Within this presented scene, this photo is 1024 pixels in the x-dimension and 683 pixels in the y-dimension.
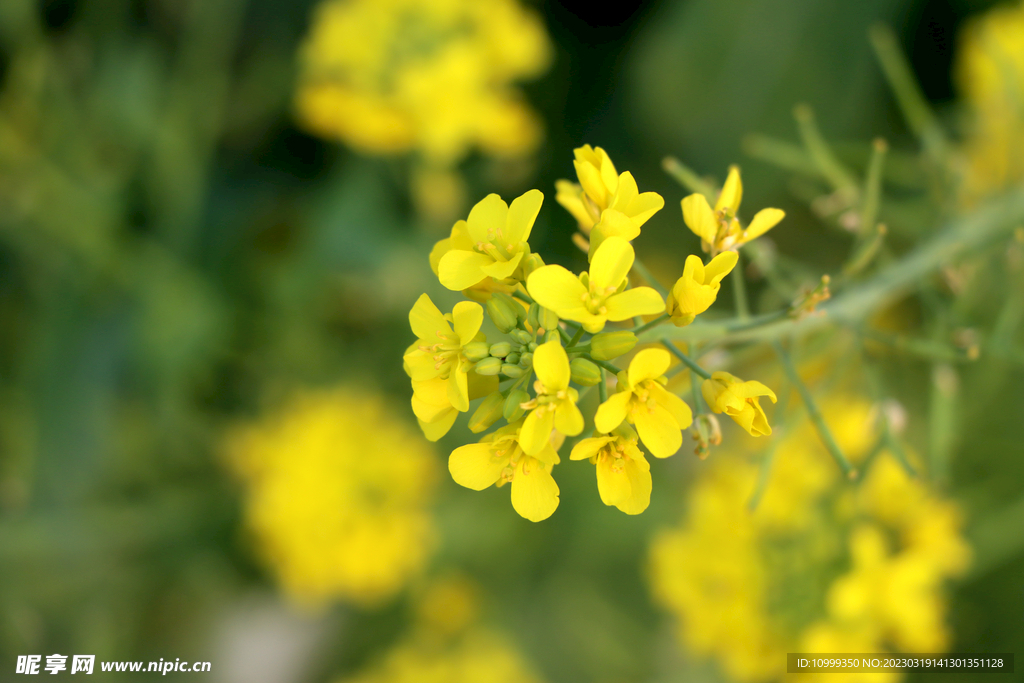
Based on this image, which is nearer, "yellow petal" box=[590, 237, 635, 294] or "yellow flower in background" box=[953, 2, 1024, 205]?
"yellow petal" box=[590, 237, 635, 294]

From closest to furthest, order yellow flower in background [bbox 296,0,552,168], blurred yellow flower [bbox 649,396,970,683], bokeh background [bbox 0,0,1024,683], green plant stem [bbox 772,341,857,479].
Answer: green plant stem [bbox 772,341,857,479]
blurred yellow flower [bbox 649,396,970,683]
yellow flower in background [bbox 296,0,552,168]
bokeh background [bbox 0,0,1024,683]

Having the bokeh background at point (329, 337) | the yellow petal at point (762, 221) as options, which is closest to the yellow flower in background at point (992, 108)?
the bokeh background at point (329, 337)

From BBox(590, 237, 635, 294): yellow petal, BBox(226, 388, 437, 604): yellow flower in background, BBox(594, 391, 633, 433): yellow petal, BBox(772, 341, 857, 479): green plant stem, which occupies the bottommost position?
BBox(226, 388, 437, 604): yellow flower in background

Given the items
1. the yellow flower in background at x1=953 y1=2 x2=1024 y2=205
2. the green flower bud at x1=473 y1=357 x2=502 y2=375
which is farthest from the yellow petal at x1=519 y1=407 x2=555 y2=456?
the yellow flower in background at x1=953 y1=2 x2=1024 y2=205

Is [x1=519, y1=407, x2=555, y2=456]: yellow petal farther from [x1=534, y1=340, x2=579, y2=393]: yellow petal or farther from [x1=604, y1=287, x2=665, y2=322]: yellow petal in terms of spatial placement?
[x1=604, y1=287, x2=665, y2=322]: yellow petal

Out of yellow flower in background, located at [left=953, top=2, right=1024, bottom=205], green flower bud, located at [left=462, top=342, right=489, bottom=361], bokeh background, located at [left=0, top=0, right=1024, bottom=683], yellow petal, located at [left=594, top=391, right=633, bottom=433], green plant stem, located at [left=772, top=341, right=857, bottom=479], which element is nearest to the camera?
yellow petal, located at [left=594, top=391, right=633, bottom=433]

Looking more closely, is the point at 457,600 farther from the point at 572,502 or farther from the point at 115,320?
the point at 115,320
